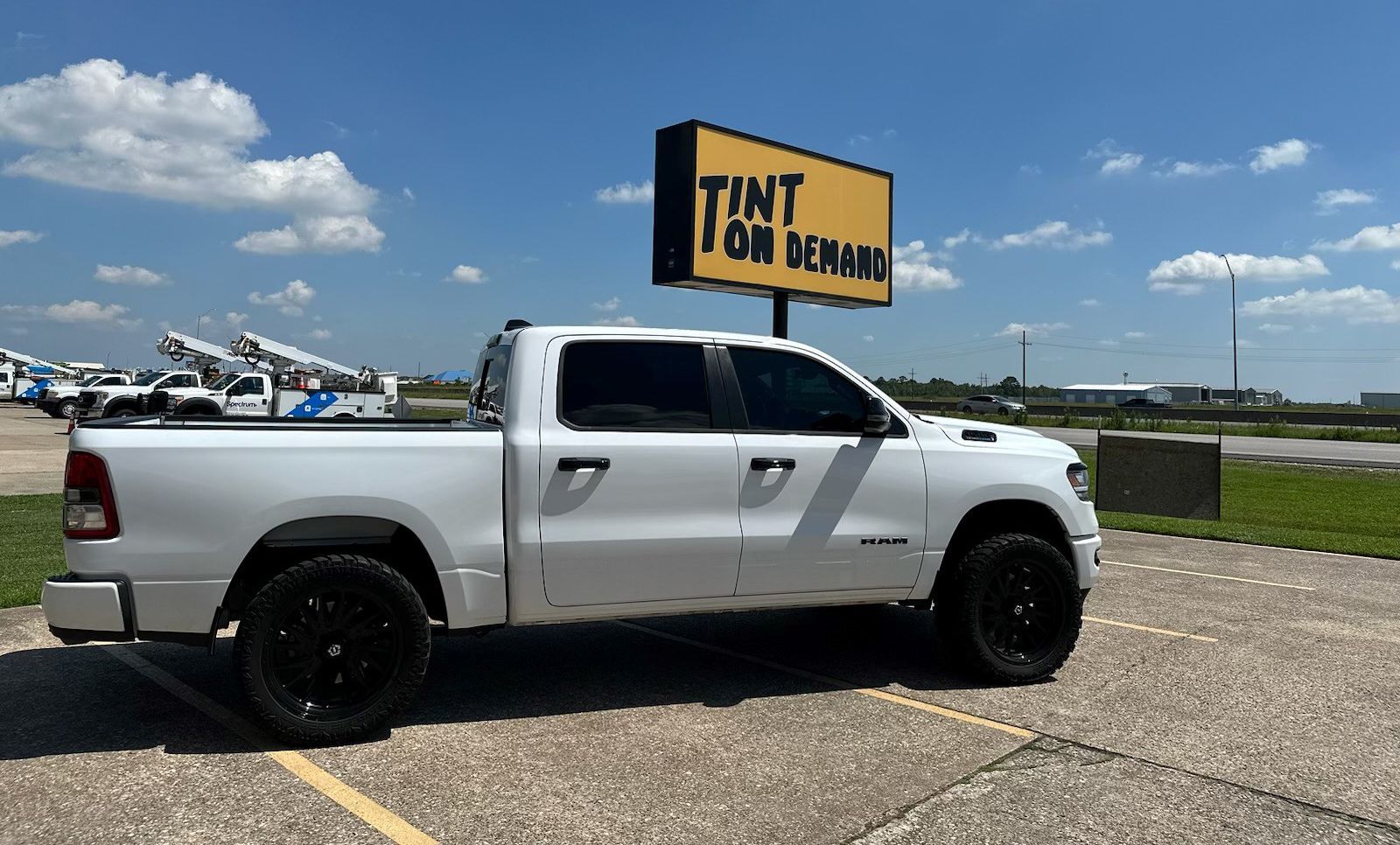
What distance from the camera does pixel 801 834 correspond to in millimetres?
3568

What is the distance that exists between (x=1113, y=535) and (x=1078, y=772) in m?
8.19

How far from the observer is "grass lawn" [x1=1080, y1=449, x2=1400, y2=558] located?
11336mm

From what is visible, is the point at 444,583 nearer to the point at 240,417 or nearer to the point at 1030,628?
the point at 240,417

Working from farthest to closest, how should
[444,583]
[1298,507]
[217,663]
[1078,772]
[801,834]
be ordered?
1. [1298,507]
2. [217,663]
3. [444,583]
4. [1078,772]
5. [801,834]

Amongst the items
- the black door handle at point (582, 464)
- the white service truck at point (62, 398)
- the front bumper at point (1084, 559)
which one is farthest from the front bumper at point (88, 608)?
the white service truck at point (62, 398)

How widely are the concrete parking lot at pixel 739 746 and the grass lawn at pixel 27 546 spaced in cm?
62

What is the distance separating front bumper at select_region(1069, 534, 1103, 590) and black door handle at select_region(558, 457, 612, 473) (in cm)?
285

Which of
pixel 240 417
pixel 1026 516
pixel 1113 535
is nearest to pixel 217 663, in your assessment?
pixel 240 417

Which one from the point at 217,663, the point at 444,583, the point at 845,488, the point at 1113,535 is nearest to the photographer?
the point at 444,583

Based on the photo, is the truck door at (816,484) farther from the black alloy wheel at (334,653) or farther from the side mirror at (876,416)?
the black alloy wheel at (334,653)

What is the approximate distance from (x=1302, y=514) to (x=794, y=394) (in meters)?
12.3

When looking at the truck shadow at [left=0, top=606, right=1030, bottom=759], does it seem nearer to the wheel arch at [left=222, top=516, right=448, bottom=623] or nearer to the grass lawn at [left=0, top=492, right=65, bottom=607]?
the wheel arch at [left=222, top=516, right=448, bottom=623]

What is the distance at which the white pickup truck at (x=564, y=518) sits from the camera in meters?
4.20

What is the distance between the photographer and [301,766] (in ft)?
13.6
